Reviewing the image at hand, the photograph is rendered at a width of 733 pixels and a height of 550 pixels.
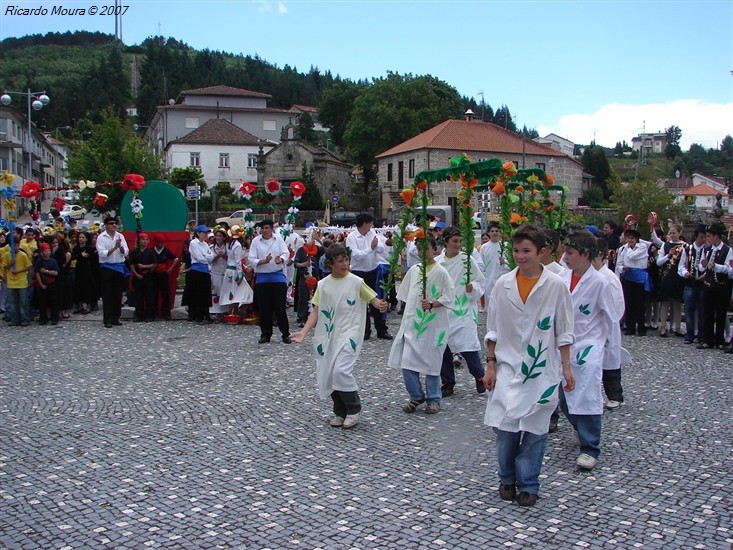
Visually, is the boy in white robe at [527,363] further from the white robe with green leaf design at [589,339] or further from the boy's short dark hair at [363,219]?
the boy's short dark hair at [363,219]

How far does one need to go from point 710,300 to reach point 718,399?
13.3 ft

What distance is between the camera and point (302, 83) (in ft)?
494

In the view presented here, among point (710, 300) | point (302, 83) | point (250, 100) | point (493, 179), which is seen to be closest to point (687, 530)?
point (493, 179)

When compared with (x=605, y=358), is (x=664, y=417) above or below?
below

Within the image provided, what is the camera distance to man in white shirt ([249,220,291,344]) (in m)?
11.6

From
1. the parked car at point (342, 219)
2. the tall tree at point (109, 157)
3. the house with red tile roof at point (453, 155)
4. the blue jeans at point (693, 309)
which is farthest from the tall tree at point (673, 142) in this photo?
the blue jeans at point (693, 309)

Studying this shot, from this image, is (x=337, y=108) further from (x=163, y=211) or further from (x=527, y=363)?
(x=527, y=363)

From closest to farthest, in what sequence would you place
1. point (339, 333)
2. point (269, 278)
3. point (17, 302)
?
point (339, 333) < point (269, 278) < point (17, 302)

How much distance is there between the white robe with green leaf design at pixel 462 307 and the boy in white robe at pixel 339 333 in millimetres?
1323

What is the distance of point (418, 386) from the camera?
7.43 meters

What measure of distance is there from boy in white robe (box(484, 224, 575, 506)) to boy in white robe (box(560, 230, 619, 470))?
25.8 inches

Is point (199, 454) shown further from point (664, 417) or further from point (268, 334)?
point (268, 334)

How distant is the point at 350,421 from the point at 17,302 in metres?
9.74

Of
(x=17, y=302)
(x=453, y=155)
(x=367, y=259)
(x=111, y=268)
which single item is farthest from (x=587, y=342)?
(x=453, y=155)
